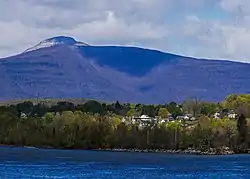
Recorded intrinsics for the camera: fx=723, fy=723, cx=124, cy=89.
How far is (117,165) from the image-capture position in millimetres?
103750

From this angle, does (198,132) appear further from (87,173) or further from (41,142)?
(87,173)

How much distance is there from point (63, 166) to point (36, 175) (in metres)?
18.7

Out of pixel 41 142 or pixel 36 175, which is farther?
pixel 41 142

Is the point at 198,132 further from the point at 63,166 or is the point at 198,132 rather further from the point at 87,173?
the point at 87,173

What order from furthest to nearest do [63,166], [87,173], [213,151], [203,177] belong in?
[213,151] → [63,166] → [87,173] → [203,177]

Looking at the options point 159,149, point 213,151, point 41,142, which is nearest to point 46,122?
point 41,142

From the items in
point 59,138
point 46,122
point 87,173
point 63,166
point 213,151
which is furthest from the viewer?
point 46,122

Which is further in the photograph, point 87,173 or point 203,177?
point 87,173

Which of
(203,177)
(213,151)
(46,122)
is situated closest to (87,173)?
(203,177)

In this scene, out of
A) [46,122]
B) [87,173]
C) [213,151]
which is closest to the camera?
[87,173]

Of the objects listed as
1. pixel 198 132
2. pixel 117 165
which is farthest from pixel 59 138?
pixel 117 165

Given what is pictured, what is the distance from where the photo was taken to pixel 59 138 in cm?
17325

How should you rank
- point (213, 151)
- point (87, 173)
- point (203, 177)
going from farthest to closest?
1. point (213, 151)
2. point (87, 173)
3. point (203, 177)

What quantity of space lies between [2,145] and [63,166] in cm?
8917
